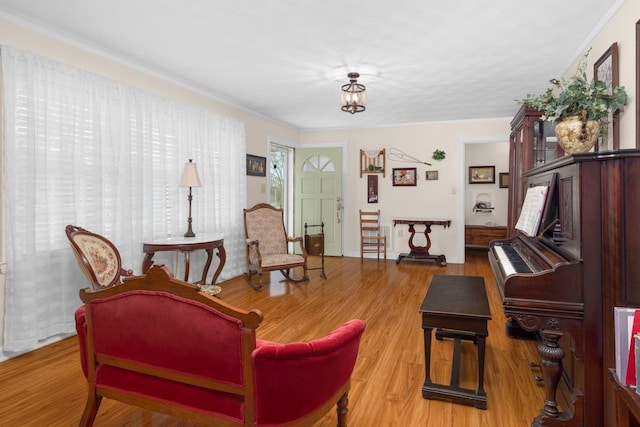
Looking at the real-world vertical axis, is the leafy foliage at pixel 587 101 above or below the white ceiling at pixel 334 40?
below

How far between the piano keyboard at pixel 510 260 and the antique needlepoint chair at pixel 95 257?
2.73 m

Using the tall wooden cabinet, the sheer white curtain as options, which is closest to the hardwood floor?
the sheer white curtain

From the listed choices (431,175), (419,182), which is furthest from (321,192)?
(431,175)

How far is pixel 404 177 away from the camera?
6496 millimetres

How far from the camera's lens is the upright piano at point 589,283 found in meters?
1.54

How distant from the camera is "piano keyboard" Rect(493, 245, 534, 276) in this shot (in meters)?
1.98

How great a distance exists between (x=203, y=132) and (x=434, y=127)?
391 centimetres

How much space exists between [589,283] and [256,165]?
4.64m

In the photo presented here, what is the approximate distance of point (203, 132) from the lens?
14.6 ft

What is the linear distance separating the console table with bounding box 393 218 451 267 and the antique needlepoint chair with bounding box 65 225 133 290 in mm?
4379

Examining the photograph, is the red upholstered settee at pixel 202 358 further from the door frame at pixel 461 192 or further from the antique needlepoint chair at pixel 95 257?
the door frame at pixel 461 192

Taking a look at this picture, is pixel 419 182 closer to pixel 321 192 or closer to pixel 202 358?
pixel 321 192

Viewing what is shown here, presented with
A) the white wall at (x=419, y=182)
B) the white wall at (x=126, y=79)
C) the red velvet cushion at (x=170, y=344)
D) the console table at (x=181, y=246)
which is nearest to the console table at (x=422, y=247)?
the white wall at (x=419, y=182)

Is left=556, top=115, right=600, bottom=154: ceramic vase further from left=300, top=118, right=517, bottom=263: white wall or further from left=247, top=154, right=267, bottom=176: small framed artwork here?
left=247, top=154, right=267, bottom=176: small framed artwork
